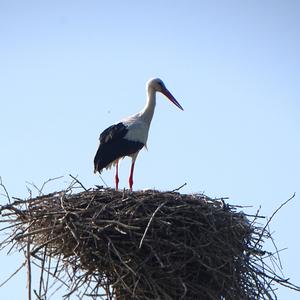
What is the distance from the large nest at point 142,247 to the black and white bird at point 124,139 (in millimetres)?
2235

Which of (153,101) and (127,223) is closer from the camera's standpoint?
(127,223)

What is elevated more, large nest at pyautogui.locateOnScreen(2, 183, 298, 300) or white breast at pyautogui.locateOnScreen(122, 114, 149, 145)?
white breast at pyautogui.locateOnScreen(122, 114, 149, 145)

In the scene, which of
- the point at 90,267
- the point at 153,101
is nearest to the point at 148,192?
the point at 90,267

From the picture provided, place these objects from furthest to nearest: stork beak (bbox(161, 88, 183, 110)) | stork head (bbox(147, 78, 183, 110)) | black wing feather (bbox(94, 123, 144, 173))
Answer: stork beak (bbox(161, 88, 183, 110)), stork head (bbox(147, 78, 183, 110)), black wing feather (bbox(94, 123, 144, 173))

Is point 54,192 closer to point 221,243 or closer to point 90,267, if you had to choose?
point 90,267

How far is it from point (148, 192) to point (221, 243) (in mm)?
866

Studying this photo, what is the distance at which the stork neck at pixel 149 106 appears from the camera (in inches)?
438

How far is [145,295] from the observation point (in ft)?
25.3

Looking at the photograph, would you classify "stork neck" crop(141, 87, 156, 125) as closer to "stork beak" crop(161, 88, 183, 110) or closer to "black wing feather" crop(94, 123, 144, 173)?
"stork beak" crop(161, 88, 183, 110)

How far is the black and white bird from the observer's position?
10.4 m

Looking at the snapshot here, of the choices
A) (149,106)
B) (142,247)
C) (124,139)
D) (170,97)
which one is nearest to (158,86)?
(170,97)

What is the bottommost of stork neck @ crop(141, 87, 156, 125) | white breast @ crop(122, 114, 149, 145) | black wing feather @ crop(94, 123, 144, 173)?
black wing feather @ crop(94, 123, 144, 173)

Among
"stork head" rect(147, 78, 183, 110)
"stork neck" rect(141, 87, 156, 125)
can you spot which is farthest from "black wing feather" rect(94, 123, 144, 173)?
"stork head" rect(147, 78, 183, 110)

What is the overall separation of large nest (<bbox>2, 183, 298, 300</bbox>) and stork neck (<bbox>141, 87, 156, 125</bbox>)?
3.06m
